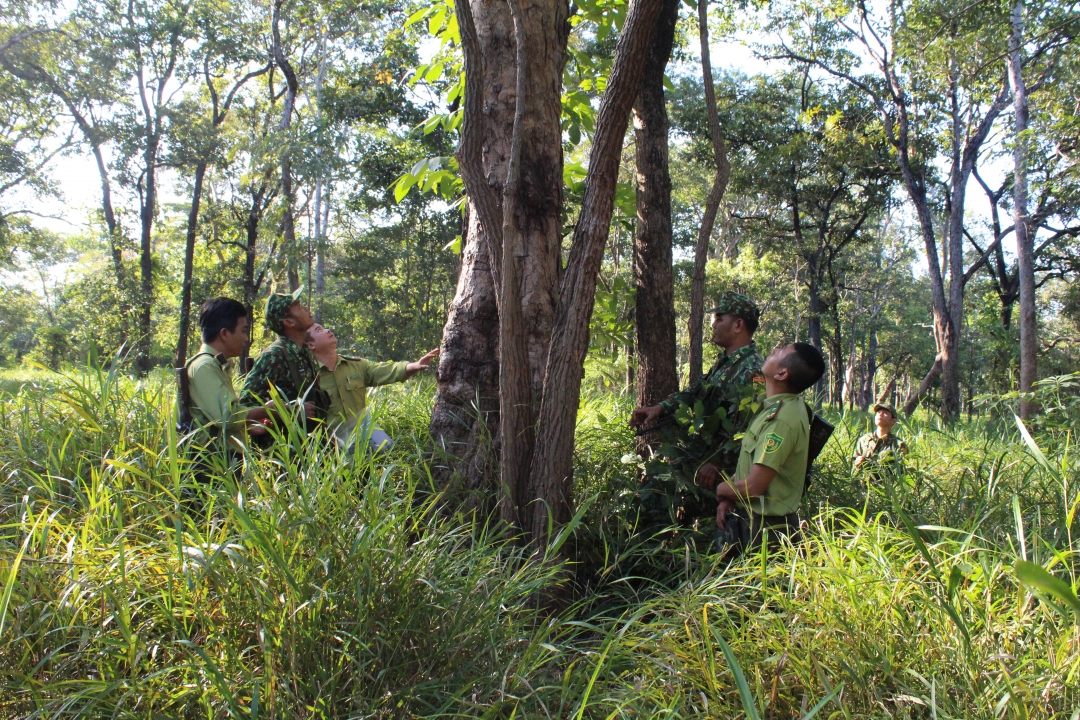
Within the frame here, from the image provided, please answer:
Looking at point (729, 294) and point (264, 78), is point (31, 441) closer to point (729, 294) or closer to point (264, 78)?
point (729, 294)

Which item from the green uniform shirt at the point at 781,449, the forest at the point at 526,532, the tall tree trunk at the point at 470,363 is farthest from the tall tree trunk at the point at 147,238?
the green uniform shirt at the point at 781,449

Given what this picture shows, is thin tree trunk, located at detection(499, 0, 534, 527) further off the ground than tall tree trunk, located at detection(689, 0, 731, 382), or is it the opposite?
tall tree trunk, located at detection(689, 0, 731, 382)

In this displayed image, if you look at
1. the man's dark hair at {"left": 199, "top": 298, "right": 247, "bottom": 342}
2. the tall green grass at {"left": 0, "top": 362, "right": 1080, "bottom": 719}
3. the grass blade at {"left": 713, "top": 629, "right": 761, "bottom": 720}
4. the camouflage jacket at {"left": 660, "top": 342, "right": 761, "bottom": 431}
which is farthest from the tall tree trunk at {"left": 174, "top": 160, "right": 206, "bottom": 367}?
the grass blade at {"left": 713, "top": 629, "right": 761, "bottom": 720}

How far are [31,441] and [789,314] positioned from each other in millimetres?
26810

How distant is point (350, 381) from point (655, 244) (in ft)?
7.44

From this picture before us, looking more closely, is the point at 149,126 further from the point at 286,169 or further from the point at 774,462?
the point at 774,462

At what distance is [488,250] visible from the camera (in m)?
3.37

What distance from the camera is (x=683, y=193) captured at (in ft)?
89.4

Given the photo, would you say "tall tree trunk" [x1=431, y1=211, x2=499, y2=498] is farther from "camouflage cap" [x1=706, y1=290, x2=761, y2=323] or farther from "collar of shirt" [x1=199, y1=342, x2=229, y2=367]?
"camouflage cap" [x1=706, y1=290, x2=761, y2=323]

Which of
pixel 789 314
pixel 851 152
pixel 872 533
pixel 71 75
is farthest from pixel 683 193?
pixel 872 533

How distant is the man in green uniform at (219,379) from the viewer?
3047mm

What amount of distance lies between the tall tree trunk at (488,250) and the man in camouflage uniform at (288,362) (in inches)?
27.5

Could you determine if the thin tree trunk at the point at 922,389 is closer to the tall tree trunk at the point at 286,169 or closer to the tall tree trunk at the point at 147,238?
the tall tree trunk at the point at 286,169

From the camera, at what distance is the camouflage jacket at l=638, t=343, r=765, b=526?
3.48 metres
